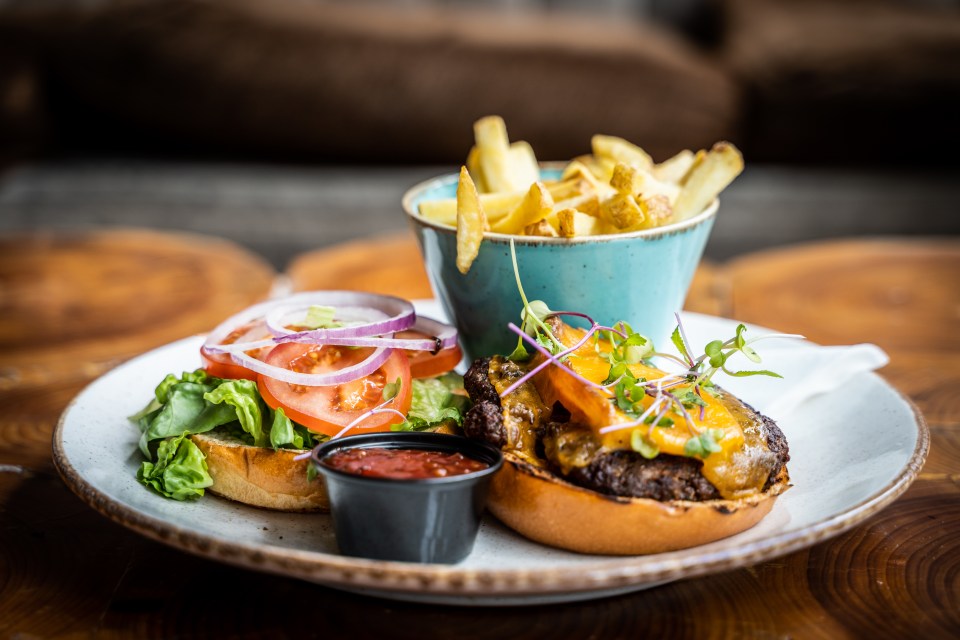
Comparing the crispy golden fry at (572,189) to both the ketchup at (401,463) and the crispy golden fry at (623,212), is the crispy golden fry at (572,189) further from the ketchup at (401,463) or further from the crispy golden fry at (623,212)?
the ketchup at (401,463)

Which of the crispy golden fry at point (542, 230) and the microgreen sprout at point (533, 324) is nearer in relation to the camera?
the microgreen sprout at point (533, 324)

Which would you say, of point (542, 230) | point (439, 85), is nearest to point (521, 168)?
point (542, 230)

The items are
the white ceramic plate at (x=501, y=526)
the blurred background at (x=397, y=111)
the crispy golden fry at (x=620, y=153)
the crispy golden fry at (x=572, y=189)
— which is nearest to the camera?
the white ceramic plate at (x=501, y=526)

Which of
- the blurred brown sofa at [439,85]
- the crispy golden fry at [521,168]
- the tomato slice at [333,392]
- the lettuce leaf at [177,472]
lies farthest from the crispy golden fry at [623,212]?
the blurred brown sofa at [439,85]

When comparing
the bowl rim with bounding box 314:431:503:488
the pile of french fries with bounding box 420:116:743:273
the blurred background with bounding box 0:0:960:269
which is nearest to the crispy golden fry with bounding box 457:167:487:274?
the pile of french fries with bounding box 420:116:743:273

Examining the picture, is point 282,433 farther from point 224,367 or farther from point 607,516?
point 607,516

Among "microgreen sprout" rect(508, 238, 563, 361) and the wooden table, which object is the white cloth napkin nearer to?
the wooden table

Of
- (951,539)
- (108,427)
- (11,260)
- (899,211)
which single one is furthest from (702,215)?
(899,211)
